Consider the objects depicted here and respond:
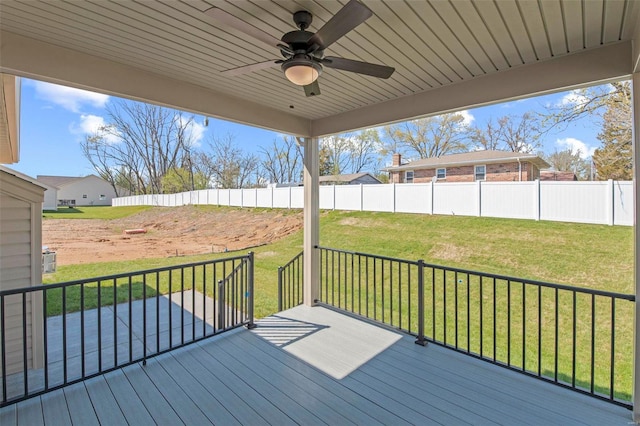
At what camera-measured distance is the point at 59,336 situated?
12.1 ft

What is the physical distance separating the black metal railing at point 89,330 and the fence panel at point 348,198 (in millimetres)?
6469

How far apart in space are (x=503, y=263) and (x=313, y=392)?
6.33m

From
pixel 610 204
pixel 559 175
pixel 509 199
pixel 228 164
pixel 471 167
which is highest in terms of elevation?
pixel 228 164

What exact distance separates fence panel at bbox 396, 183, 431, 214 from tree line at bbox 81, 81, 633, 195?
2.07m

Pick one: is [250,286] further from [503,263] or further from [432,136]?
[432,136]

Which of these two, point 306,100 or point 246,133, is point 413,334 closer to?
point 306,100

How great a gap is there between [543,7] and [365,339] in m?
3.08

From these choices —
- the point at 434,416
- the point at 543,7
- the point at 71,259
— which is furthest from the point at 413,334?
the point at 71,259

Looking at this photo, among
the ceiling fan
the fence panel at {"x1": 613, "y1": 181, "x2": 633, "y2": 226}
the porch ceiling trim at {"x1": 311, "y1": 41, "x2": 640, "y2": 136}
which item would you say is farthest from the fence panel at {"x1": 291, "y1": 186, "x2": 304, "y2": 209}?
the ceiling fan

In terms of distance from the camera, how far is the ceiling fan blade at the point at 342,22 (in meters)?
1.35

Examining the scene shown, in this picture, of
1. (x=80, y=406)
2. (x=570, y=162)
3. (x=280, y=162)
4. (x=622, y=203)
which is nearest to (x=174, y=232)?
(x=280, y=162)

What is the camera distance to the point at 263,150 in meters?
12.6

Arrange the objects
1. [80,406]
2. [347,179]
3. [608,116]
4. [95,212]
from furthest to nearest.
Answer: [347,179], [95,212], [608,116], [80,406]

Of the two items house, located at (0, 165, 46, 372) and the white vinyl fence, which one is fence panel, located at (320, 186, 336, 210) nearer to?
the white vinyl fence
